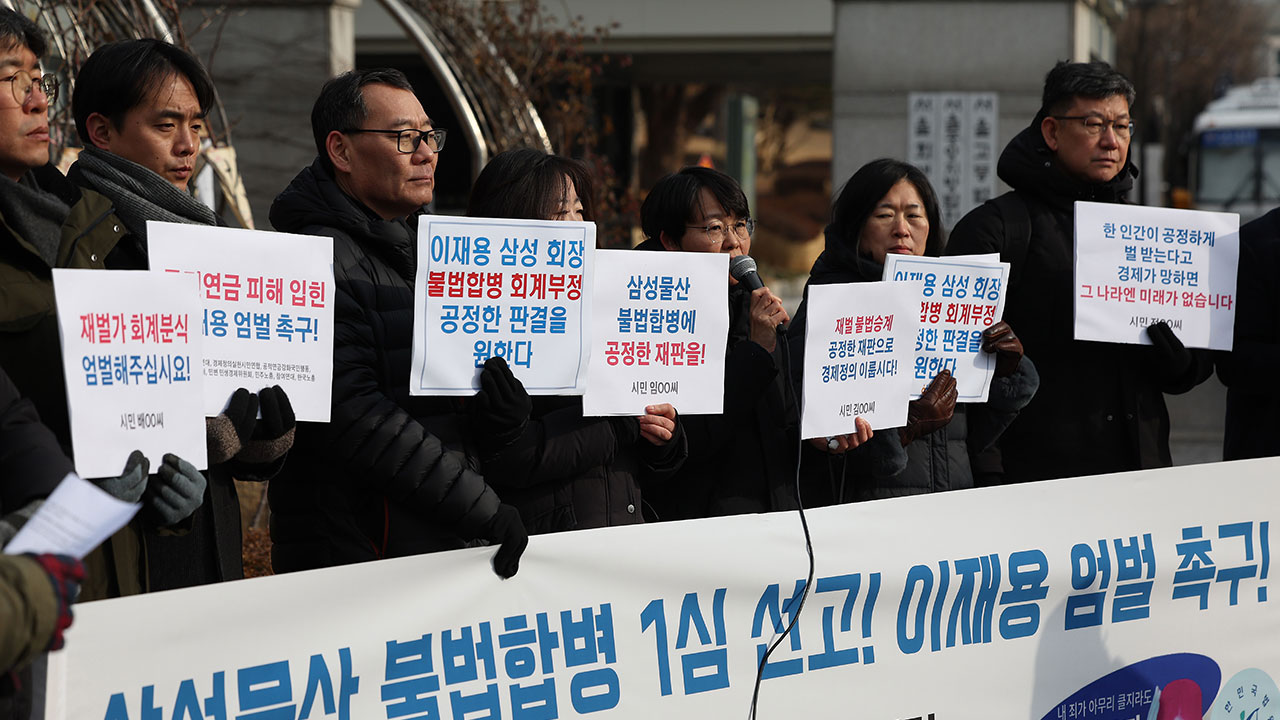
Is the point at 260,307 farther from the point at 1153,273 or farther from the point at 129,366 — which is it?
the point at 1153,273

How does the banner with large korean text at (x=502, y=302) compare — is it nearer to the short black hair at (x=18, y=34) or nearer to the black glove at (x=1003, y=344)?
the short black hair at (x=18, y=34)

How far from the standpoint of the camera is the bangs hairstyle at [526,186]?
3.64 m

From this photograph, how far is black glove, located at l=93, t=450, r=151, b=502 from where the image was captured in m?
2.66

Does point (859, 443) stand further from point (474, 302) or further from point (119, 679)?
point (119, 679)

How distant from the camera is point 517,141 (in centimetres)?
1003

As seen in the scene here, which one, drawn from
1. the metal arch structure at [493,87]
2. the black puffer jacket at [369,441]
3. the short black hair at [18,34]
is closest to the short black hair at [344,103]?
the black puffer jacket at [369,441]

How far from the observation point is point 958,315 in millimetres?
4023

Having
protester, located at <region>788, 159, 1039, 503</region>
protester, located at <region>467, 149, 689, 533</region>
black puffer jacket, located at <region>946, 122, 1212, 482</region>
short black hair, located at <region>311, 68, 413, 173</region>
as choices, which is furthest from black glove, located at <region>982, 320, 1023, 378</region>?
short black hair, located at <region>311, 68, 413, 173</region>

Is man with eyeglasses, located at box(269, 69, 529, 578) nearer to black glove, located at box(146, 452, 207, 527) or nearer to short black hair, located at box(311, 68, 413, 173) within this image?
short black hair, located at box(311, 68, 413, 173)

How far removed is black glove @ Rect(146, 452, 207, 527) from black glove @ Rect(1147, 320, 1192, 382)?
291 cm

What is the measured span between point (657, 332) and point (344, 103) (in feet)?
3.17

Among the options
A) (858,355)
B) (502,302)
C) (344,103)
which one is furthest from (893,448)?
(344,103)

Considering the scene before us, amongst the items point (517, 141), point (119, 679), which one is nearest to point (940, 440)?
point (119, 679)

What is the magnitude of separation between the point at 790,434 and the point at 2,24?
7.36 ft
